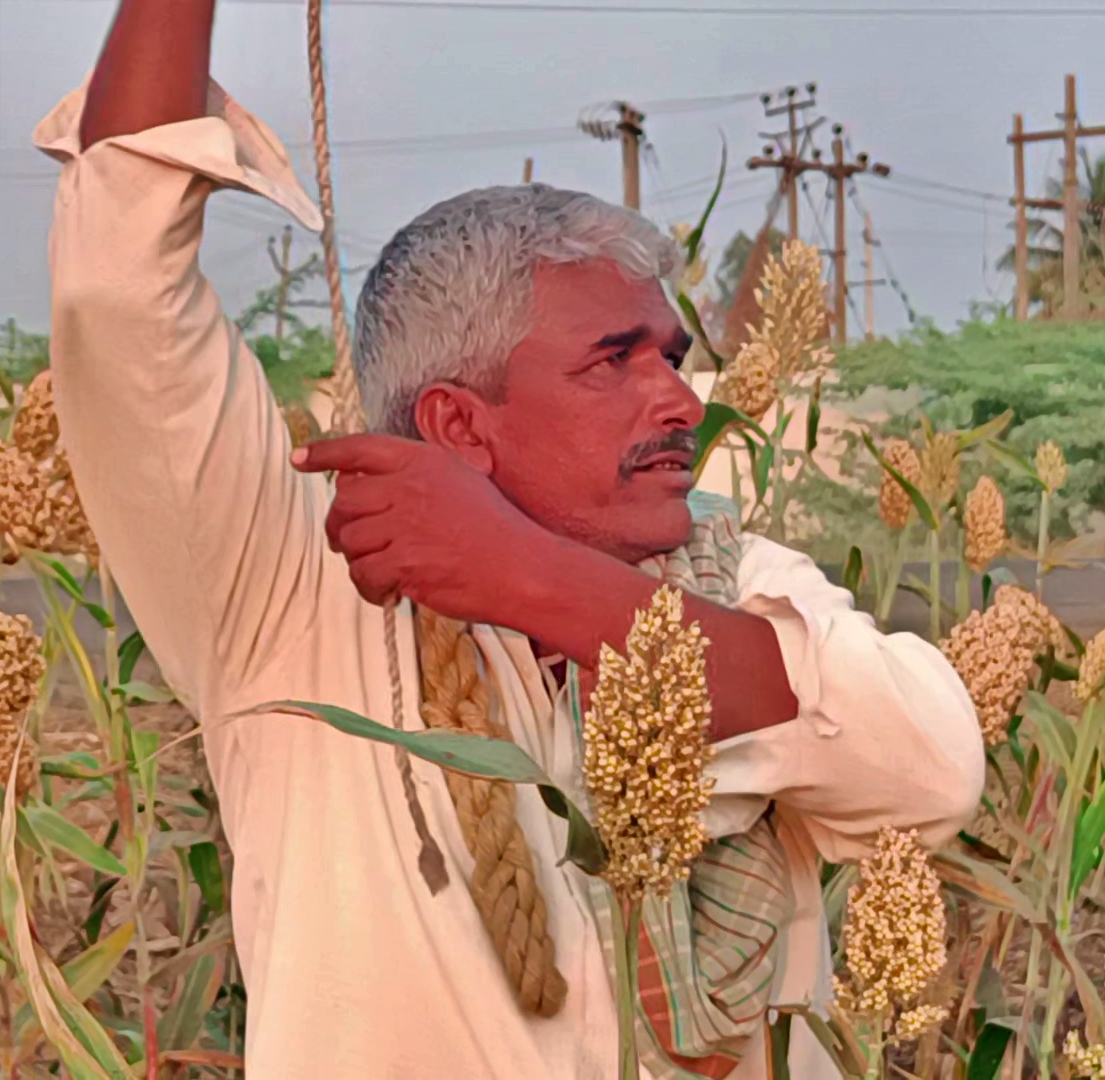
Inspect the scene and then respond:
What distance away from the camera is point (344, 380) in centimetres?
59

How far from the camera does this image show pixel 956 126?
37.4 inches

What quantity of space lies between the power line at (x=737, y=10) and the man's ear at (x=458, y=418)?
0.88ft

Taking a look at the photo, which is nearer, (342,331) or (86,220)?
(86,220)

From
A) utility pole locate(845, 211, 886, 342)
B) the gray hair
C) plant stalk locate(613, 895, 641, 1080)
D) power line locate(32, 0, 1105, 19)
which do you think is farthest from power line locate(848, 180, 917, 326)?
plant stalk locate(613, 895, 641, 1080)

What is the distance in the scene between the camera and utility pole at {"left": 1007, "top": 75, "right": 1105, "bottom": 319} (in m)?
0.97

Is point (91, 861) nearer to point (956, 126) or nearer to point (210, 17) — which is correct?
point (210, 17)

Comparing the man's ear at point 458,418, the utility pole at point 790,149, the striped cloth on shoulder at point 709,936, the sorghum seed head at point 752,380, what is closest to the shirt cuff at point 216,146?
the man's ear at point 458,418

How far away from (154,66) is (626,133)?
387 millimetres

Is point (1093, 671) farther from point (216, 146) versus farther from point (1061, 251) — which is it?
point (216, 146)

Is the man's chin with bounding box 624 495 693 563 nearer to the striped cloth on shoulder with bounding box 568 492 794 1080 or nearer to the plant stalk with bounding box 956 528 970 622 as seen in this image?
the striped cloth on shoulder with bounding box 568 492 794 1080

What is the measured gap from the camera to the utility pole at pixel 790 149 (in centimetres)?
89

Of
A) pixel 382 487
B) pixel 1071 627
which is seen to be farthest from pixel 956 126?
pixel 382 487

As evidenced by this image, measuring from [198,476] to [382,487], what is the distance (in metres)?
0.06

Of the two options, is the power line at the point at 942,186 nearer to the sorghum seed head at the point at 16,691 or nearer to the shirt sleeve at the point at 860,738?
the shirt sleeve at the point at 860,738
